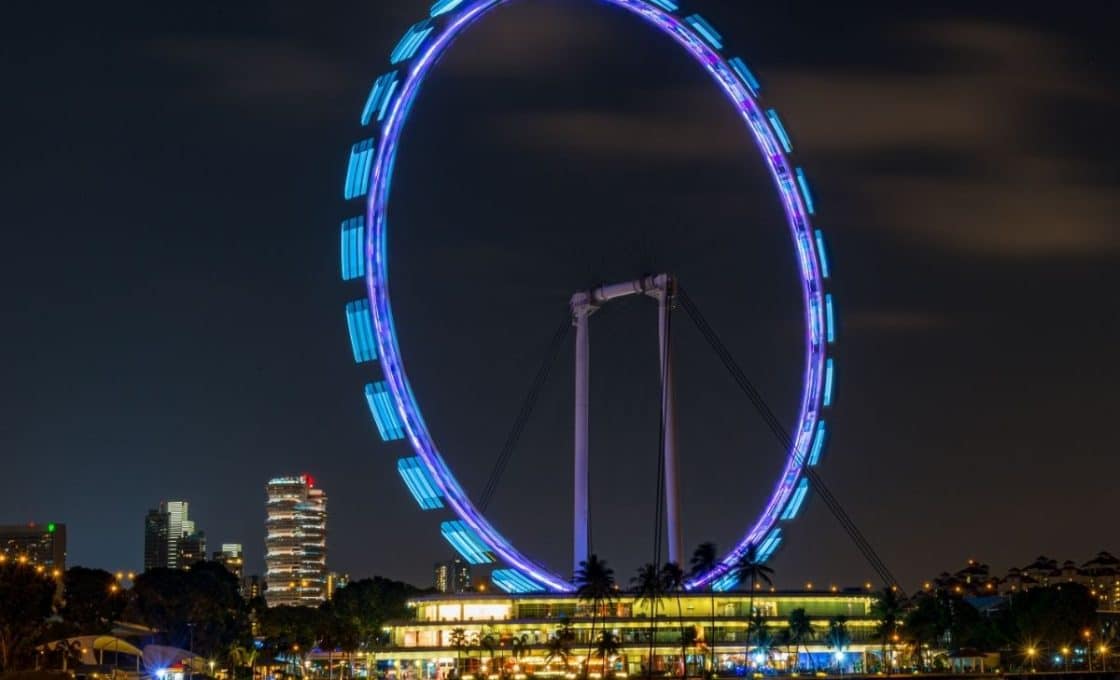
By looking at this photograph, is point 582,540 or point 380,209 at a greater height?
point 380,209

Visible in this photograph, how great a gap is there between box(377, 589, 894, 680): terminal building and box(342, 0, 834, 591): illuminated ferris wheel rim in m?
28.7

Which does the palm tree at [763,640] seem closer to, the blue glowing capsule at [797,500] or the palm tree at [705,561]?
the palm tree at [705,561]

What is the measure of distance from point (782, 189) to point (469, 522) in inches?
1074

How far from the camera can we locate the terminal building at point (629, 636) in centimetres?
13138

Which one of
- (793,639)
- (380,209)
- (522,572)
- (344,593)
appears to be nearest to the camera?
(380,209)

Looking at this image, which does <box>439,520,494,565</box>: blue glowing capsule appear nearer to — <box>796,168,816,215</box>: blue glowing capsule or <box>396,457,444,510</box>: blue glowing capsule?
<box>396,457,444,510</box>: blue glowing capsule

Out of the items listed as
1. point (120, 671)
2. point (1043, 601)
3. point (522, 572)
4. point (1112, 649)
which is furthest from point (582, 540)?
point (1112, 649)

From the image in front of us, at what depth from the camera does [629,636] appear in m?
135

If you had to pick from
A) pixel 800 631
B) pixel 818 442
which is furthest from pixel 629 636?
pixel 818 442

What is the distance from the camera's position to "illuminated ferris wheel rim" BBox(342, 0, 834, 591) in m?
87.1

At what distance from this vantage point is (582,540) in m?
106

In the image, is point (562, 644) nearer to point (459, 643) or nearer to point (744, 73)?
point (459, 643)

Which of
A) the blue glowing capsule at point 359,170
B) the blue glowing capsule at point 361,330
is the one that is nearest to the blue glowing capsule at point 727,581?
the blue glowing capsule at point 361,330

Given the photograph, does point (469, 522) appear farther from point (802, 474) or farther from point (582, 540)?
point (802, 474)
